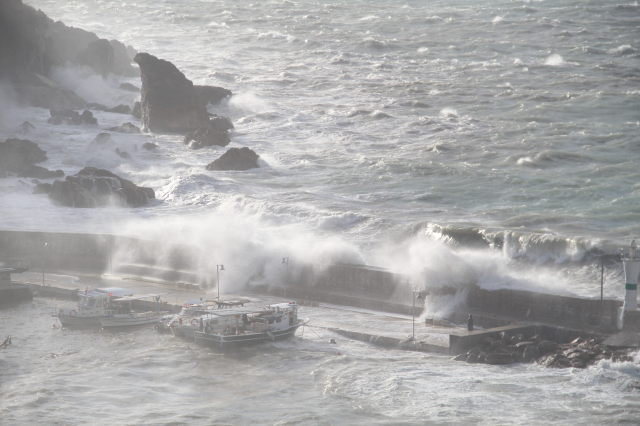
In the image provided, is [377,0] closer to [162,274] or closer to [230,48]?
[230,48]

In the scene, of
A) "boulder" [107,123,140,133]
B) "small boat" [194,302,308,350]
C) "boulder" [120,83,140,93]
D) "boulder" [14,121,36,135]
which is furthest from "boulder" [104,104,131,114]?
"small boat" [194,302,308,350]

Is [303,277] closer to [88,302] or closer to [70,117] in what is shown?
[88,302]

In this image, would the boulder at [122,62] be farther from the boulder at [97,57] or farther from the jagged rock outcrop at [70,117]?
the jagged rock outcrop at [70,117]

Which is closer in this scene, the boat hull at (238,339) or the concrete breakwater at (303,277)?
the boat hull at (238,339)

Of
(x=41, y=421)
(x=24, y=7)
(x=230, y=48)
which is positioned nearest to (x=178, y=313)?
(x=41, y=421)

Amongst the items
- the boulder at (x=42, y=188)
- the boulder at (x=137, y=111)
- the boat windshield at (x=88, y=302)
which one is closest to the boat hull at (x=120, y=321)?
the boat windshield at (x=88, y=302)

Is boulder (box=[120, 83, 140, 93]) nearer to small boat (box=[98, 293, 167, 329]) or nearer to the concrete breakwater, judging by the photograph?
the concrete breakwater

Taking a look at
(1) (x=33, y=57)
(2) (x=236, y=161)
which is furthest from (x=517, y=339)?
(1) (x=33, y=57)
